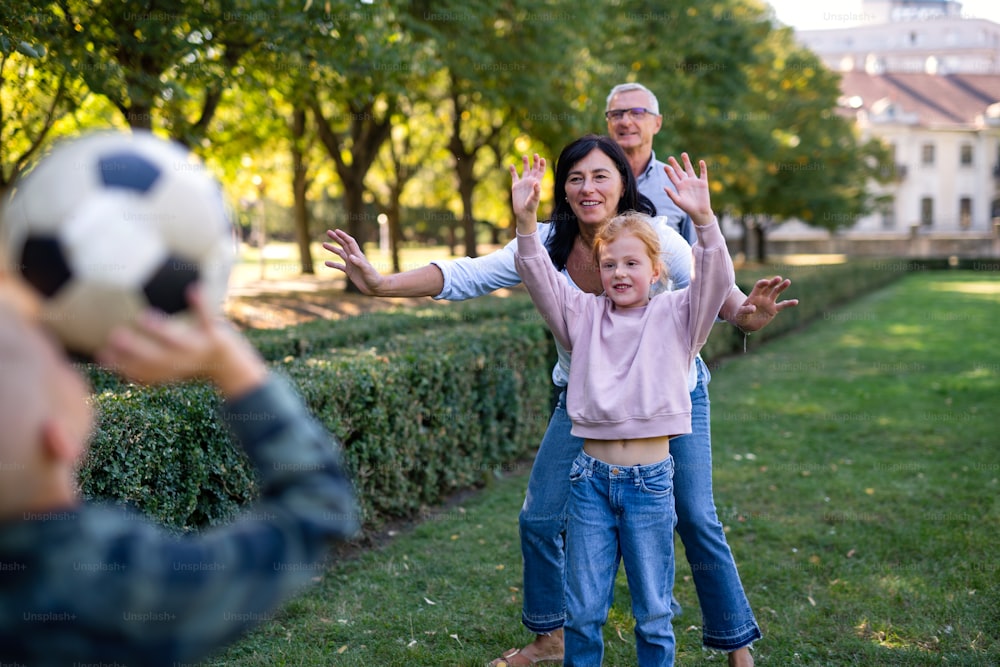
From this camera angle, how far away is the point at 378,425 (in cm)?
576

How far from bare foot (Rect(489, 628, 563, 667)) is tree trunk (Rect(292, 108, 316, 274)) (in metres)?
18.5

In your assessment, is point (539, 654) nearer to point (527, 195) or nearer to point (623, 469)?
point (623, 469)

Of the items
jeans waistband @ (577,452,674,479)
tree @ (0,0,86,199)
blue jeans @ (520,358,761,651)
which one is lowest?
blue jeans @ (520,358,761,651)

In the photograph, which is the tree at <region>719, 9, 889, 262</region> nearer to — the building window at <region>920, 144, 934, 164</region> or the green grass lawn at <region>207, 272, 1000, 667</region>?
the green grass lawn at <region>207, 272, 1000, 667</region>

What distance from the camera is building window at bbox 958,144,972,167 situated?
2635 inches

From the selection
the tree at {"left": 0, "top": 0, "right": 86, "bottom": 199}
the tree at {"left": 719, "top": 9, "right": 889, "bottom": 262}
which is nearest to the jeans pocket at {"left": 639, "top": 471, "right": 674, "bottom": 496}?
the tree at {"left": 0, "top": 0, "right": 86, "bottom": 199}

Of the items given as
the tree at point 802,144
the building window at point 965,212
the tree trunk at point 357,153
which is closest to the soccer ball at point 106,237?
the tree trunk at point 357,153

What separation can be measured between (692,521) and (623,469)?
0.69 m

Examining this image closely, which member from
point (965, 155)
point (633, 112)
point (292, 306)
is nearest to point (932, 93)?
point (965, 155)

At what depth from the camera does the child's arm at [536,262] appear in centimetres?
291

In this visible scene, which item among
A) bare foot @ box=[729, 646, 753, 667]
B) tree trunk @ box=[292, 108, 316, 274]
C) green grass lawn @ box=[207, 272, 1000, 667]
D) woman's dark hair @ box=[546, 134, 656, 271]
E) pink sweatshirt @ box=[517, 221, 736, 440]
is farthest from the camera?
tree trunk @ box=[292, 108, 316, 274]

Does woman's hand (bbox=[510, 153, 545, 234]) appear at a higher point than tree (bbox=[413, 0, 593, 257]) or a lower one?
lower

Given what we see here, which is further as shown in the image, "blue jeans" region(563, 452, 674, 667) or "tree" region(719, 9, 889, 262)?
"tree" region(719, 9, 889, 262)

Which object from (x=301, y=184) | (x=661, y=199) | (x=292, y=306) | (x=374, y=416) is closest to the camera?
(x=661, y=199)
